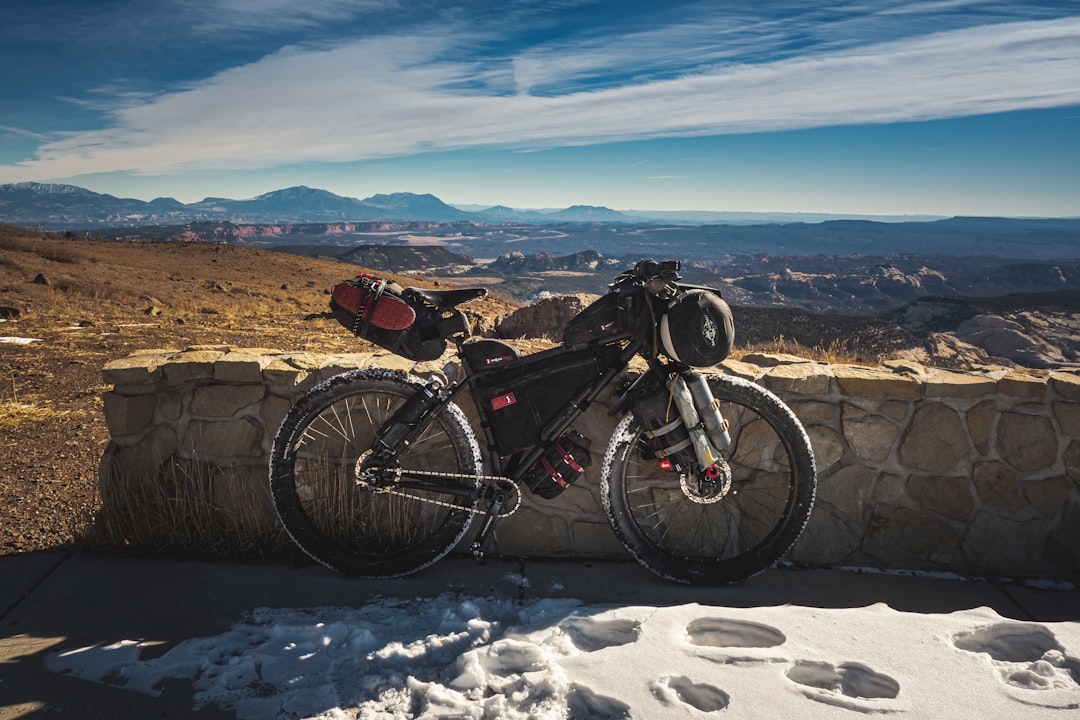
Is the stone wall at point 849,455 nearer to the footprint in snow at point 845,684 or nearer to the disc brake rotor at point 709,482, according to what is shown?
the disc brake rotor at point 709,482

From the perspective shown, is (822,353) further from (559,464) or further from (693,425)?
(559,464)

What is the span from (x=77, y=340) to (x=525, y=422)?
9789 mm

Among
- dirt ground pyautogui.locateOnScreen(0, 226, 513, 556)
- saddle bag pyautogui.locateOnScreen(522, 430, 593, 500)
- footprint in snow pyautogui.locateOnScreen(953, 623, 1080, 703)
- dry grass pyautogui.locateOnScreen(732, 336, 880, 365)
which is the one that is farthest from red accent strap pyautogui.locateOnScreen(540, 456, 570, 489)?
dirt ground pyautogui.locateOnScreen(0, 226, 513, 556)

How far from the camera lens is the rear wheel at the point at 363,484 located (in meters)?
3.21

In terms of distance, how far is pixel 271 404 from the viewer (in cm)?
353

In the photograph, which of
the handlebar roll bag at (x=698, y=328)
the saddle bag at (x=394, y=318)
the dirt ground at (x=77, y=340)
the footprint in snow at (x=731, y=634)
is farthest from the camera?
the dirt ground at (x=77, y=340)

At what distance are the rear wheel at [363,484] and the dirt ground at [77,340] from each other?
121 cm

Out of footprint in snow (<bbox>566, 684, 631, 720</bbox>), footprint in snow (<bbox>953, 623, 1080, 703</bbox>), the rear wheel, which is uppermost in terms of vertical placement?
the rear wheel

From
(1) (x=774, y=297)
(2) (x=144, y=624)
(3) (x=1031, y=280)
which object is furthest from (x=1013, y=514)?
(3) (x=1031, y=280)

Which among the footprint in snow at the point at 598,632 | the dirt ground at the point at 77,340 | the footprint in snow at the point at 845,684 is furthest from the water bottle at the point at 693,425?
the dirt ground at the point at 77,340

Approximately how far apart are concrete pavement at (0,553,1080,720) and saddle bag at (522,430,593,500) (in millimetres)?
528

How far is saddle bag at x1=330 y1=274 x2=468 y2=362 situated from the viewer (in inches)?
119

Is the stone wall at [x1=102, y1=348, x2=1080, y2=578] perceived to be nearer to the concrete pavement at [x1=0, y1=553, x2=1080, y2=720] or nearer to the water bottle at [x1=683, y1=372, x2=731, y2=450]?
the concrete pavement at [x1=0, y1=553, x2=1080, y2=720]

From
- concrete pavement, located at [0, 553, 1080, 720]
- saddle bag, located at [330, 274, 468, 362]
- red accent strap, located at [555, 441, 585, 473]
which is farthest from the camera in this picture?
red accent strap, located at [555, 441, 585, 473]
